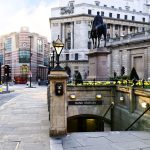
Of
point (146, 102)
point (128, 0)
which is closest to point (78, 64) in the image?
point (128, 0)

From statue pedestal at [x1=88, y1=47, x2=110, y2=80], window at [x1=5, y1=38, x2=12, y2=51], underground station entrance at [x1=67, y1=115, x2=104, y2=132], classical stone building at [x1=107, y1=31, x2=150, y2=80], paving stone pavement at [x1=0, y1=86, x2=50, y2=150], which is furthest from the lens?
window at [x1=5, y1=38, x2=12, y2=51]

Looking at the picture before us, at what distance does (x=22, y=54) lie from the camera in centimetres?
11112

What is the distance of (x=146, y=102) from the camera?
14.1 meters

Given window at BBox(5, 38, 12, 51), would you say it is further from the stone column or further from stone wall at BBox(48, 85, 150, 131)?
the stone column

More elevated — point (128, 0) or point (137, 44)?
point (128, 0)

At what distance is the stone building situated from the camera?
359 ft

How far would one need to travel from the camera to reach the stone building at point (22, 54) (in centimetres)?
10951

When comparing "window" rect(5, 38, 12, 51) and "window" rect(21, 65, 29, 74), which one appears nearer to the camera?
"window" rect(21, 65, 29, 74)

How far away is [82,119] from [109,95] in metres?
3.81

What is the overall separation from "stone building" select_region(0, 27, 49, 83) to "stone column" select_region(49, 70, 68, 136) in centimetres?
8704

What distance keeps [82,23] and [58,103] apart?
7491 centimetres

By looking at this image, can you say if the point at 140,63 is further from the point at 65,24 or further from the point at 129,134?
the point at 65,24

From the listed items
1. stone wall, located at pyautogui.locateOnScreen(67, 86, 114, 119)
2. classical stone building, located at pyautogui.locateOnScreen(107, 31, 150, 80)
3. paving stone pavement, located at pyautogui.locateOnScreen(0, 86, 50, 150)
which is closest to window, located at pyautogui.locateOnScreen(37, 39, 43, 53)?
classical stone building, located at pyautogui.locateOnScreen(107, 31, 150, 80)

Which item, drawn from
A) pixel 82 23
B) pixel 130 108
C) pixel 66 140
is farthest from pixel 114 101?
pixel 82 23
